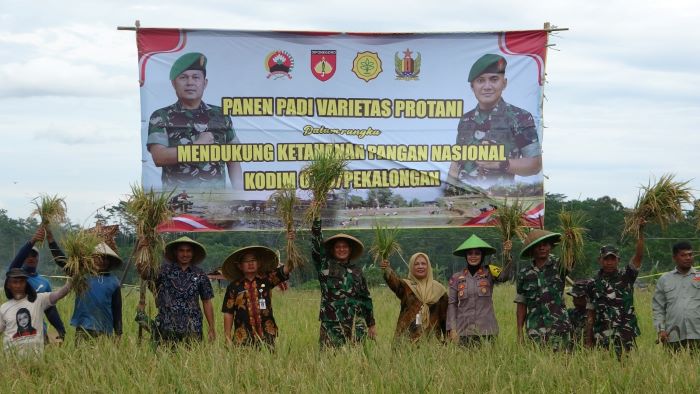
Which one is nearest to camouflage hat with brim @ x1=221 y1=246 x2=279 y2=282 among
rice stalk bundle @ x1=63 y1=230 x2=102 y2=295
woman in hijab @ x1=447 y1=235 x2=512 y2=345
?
rice stalk bundle @ x1=63 y1=230 x2=102 y2=295

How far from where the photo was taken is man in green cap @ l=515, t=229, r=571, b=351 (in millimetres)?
7332

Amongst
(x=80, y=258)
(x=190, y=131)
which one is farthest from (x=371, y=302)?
(x=190, y=131)

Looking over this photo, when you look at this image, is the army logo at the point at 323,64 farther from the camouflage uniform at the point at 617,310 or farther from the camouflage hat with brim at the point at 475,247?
the camouflage uniform at the point at 617,310

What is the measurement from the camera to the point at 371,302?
741 cm

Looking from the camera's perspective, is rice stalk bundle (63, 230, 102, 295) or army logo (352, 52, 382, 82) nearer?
rice stalk bundle (63, 230, 102, 295)

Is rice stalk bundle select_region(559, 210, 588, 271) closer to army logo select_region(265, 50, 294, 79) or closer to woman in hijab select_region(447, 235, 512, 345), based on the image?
woman in hijab select_region(447, 235, 512, 345)

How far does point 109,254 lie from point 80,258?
0.37 meters

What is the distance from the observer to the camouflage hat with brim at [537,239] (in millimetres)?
7441

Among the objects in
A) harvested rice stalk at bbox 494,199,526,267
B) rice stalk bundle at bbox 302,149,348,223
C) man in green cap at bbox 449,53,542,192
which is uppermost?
man in green cap at bbox 449,53,542,192

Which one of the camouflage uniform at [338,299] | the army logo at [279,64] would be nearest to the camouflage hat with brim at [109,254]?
the camouflage uniform at [338,299]

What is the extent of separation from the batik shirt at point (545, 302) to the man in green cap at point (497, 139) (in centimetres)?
408

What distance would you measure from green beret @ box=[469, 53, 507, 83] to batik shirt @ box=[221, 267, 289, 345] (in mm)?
4969

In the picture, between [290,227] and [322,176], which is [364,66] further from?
[290,227]

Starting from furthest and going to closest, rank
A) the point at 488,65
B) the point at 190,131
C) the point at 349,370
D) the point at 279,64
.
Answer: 1. the point at 488,65
2. the point at 279,64
3. the point at 190,131
4. the point at 349,370
